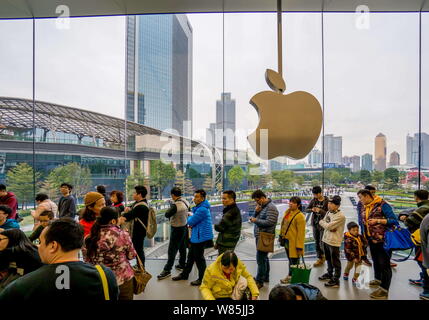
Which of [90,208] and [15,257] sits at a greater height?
[90,208]

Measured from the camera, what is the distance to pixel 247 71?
11.4ft

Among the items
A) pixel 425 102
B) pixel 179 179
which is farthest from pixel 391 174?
pixel 179 179

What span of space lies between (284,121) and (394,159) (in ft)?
11.2

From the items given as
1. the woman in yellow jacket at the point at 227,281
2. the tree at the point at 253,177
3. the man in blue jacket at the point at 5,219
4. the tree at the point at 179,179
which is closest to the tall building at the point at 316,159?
the tree at the point at 253,177

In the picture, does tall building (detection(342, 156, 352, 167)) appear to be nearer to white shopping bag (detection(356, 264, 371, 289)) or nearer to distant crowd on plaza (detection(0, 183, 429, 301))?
distant crowd on plaza (detection(0, 183, 429, 301))

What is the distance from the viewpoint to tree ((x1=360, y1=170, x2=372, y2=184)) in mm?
3369

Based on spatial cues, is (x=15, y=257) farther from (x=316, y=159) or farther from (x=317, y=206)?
(x=316, y=159)

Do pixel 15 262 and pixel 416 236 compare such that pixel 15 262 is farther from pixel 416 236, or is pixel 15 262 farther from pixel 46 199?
pixel 416 236

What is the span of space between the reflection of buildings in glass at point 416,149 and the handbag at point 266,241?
9.50 ft

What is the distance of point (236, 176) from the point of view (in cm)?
356

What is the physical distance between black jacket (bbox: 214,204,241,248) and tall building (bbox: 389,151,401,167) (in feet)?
9.52

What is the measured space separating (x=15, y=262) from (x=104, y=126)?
9.77ft

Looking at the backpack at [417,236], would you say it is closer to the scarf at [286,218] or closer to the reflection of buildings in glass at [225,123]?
the scarf at [286,218]

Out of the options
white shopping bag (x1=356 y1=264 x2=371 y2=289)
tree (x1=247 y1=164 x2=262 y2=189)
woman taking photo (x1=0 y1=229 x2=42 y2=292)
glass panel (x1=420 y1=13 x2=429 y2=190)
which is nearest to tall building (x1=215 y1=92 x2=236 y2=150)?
tree (x1=247 y1=164 x2=262 y2=189)
